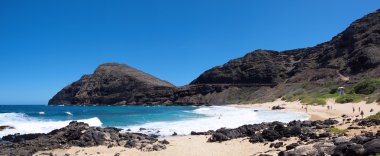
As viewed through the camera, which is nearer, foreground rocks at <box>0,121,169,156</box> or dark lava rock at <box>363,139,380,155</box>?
dark lava rock at <box>363,139,380,155</box>

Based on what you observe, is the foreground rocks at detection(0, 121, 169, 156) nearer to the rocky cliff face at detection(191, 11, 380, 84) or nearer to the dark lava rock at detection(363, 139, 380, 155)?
the dark lava rock at detection(363, 139, 380, 155)

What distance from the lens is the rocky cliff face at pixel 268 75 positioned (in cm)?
10931

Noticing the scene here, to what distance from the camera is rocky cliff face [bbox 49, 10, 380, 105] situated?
359ft

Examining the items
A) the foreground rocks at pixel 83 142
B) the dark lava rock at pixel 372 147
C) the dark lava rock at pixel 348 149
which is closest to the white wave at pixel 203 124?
the foreground rocks at pixel 83 142

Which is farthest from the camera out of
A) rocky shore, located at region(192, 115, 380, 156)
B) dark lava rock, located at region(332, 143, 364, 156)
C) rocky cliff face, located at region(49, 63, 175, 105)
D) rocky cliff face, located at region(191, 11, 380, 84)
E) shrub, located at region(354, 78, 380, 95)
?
rocky cliff face, located at region(49, 63, 175, 105)

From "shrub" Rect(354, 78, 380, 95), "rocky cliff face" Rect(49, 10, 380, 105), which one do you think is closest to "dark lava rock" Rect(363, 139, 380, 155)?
"shrub" Rect(354, 78, 380, 95)

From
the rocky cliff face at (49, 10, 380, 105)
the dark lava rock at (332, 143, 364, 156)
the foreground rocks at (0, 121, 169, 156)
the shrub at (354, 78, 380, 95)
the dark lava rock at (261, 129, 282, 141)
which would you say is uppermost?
the rocky cliff face at (49, 10, 380, 105)

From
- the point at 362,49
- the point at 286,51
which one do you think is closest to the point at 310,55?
the point at 286,51

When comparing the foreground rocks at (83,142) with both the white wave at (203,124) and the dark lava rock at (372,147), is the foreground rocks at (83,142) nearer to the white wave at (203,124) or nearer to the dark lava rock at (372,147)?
the white wave at (203,124)

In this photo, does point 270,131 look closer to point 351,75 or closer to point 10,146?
point 10,146

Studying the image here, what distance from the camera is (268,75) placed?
14550 cm

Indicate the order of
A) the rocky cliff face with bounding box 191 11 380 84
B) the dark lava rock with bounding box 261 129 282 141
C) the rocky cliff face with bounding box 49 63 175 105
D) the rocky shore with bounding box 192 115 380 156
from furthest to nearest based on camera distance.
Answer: the rocky cliff face with bounding box 49 63 175 105 → the rocky cliff face with bounding box 191 11 380 84 → the dark lava rock with bounding box 261 129 282 141 → the rocky shore with bounding box 192 115 380 156

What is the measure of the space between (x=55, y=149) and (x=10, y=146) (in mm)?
3651

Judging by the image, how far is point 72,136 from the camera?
80.9ft
